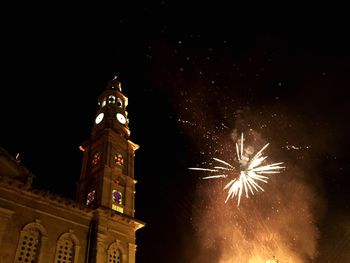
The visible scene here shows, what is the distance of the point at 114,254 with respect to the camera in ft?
103

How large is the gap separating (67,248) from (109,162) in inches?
404

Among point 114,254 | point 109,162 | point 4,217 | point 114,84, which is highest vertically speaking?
point 114,84

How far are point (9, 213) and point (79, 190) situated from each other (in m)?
11.3

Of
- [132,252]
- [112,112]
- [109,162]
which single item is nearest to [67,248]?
[132,252]

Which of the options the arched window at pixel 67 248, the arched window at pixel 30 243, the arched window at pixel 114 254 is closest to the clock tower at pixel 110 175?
the arched window at pixel 114 254

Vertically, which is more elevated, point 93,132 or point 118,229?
point 93,132

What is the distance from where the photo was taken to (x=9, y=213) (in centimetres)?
2633

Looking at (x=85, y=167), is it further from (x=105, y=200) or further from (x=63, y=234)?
(x=63, y=234)

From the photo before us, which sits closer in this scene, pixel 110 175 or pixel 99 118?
pixel 110 175

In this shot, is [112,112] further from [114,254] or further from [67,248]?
[67,248]

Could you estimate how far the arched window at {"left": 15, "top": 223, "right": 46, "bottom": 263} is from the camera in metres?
26.2

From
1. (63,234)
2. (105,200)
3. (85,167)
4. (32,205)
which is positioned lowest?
(63,234)

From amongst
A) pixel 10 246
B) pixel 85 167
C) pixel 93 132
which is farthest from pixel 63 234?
pixel 93 132

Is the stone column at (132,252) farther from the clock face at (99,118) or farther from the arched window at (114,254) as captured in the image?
the clock face at (99,118)
